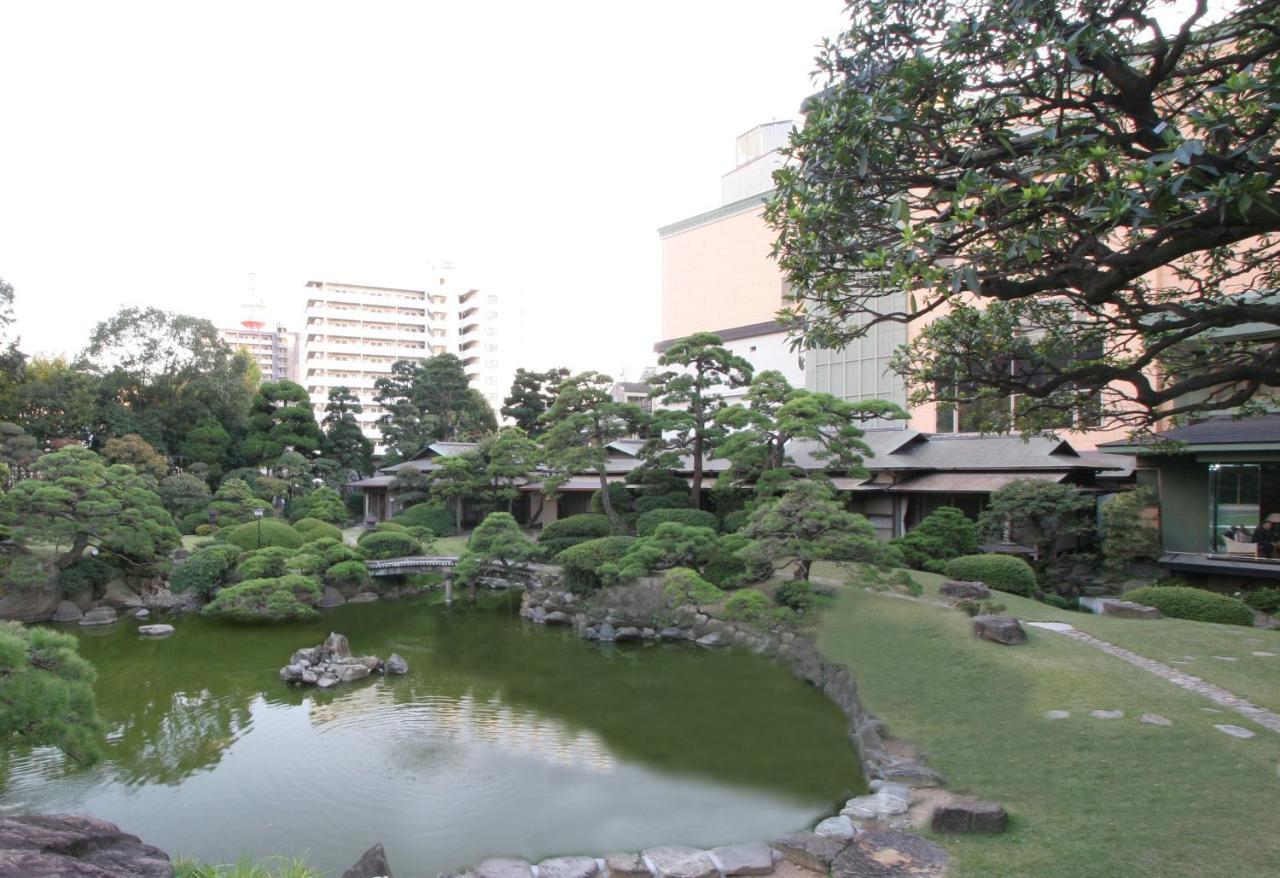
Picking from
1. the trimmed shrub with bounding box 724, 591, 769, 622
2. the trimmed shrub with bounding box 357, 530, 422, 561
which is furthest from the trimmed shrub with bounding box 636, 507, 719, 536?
the trimmed shrub with bounding box 357, 530, 422, 561

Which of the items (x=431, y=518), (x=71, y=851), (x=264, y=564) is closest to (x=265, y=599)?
(x=264, y=564)

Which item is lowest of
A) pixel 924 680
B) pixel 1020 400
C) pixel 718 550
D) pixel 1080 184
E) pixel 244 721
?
pixel 244 721

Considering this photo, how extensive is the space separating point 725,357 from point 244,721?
40.1 ft

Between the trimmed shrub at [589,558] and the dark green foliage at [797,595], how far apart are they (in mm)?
3742

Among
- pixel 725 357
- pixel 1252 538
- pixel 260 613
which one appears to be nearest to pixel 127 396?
pixel 260 613

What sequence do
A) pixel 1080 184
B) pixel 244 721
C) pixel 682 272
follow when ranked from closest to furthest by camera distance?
pixel 1080 184
pixel 244 721
pixel 682 272

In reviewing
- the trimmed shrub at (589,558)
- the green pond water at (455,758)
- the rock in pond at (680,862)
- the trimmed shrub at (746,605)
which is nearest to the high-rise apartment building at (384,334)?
the trimmed shrub at (589,558)

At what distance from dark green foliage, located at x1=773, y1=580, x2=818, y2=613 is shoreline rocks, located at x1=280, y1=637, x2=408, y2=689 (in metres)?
6.03

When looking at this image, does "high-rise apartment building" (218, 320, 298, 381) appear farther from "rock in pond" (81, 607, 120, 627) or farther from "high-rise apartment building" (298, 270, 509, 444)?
"rock in pond" (81, 607, 120, 627)

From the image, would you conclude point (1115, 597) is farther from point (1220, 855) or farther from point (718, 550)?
point (1220, 855)

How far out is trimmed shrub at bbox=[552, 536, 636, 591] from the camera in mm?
14492

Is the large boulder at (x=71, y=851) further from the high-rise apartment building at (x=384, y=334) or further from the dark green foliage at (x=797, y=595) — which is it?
the high-rise apartment building at (x=384, y=334)

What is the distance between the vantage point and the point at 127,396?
27422mm

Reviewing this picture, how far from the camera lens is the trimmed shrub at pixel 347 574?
1609 cm
